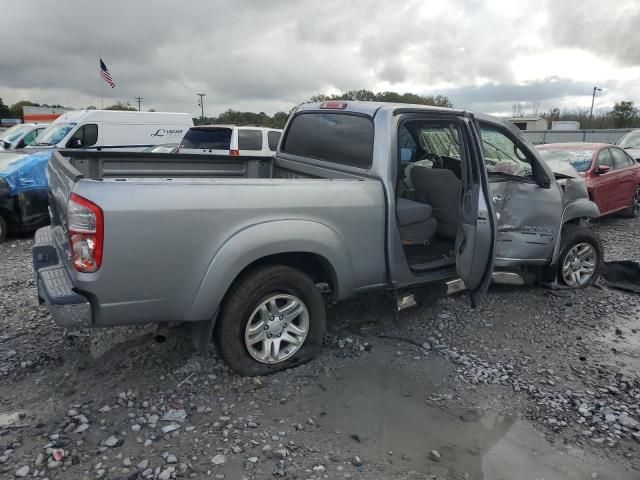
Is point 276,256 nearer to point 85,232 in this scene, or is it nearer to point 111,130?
point 85,232

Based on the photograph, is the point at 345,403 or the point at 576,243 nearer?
the point at 345,403

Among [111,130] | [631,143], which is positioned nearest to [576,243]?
[631,143]

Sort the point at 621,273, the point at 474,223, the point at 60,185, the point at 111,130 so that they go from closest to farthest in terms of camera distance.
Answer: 1. the point at 60,185
2. the point at 474,223
3. the point at 621,273
4. the point at 111,130

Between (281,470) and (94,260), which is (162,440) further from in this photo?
(94,260)

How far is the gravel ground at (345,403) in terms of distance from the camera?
271 centimetres

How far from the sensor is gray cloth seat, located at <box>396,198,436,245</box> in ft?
13.8

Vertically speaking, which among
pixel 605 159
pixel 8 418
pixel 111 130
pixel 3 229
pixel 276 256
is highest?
pixel 111 130

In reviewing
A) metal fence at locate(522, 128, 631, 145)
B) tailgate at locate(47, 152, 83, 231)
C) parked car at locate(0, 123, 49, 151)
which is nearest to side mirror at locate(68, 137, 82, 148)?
parked car at locate(0, 123, 49, 151)

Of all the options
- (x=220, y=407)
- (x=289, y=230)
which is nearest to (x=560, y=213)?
(x=289, y=230)

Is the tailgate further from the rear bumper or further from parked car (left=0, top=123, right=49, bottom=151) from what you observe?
parked car (left=0, top=123, right=49, bottom=151)

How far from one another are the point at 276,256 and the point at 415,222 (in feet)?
4.80

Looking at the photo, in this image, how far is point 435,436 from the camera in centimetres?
297

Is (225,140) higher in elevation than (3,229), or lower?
higher

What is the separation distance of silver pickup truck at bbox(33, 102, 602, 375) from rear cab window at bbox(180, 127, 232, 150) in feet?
21.3
